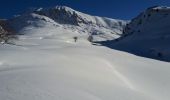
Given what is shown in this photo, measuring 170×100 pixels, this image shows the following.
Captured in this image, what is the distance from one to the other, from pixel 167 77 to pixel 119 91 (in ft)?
18.9

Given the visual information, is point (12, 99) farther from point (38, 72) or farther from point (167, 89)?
point (167, 89)

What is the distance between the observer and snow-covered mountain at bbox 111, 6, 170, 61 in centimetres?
5787

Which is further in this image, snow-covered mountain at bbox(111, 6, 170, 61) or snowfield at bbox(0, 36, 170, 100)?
snow-covered mountain at bbox(111, 6, 170, 61)

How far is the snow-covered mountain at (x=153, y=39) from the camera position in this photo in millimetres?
57869

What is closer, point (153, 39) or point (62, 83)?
point (62, 83)

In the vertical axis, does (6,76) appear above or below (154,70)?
above

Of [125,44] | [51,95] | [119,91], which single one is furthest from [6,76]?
[125,44]

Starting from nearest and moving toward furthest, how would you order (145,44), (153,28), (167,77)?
(167,77)
(145,44)
(153,28)

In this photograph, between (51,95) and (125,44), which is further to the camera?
(125,44)

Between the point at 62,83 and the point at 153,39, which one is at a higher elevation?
the point at 62,83

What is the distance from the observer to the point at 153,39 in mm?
69625

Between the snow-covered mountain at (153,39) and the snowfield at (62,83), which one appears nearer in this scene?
the snowfield at (62,83)

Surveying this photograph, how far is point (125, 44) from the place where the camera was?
74.9 metres

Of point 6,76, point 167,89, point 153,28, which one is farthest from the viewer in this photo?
point 153,28
